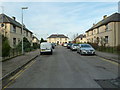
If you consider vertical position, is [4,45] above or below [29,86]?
above

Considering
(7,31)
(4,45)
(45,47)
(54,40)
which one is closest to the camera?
(4,45)

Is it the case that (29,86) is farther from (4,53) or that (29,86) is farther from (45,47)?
(45,47)

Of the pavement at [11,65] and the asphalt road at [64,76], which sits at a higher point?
the pavement at [11,65]

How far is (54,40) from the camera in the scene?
12012 centimetres

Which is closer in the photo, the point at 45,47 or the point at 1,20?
the point at 45,47

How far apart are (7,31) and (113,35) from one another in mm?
23844

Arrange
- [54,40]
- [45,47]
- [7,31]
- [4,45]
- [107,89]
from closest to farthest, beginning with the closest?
1. [107,89]
2. [4,45]
3. [45,47]
4. [7,31]
5. [54,40]

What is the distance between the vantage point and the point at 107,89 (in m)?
5.00

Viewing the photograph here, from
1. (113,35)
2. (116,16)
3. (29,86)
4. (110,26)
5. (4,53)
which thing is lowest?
(29,86)

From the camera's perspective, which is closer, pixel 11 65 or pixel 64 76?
pixel 64 76

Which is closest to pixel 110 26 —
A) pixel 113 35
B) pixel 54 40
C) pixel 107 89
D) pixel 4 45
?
pixel 113 35

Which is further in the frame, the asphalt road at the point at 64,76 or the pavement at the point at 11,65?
the pavement at the point at 11,65

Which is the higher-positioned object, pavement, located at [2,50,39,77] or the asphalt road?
pavement, located at [2,50,39,77]

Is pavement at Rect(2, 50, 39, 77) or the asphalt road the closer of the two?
the asphalt road
